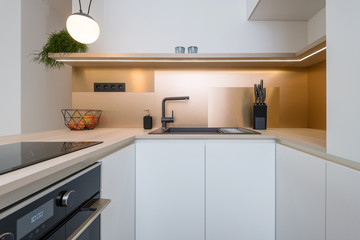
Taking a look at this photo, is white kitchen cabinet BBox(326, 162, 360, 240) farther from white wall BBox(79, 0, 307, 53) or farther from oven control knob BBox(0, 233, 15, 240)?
white wall BBox(79, 0, 307, 53)

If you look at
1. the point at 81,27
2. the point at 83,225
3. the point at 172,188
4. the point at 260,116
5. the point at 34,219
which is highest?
the point at 81,27

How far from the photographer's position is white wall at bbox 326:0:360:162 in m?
0.64

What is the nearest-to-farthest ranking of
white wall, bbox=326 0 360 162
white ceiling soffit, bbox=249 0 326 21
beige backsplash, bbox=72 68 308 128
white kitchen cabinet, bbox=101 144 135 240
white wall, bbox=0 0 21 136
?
white wall, bbox=326 0 360 162 < white kitchen cabinet, bbox=101 144 135 240 < white ceiling soffit, bbox=249 0 326 21 < beige backsplash, bbox=72 68 308 128 < white wall, bbox=0 0 21 136

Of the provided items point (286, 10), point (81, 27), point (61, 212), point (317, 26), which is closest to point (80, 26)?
point (81, 27)

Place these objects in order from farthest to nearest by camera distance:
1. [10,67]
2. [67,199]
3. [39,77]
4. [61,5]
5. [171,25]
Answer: [61,5], [39,77], [10,67], [171,25], [67,199]

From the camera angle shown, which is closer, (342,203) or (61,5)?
(342,203)

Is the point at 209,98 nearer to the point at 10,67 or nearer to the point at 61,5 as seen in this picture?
the point at 10,67

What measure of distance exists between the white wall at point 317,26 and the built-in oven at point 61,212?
1941mm

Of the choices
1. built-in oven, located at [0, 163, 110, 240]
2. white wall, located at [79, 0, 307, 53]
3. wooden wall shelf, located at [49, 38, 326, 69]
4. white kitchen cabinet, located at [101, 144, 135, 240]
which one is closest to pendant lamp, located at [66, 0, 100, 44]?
wooden wall shelf, located at [49, 38, 326, 69]

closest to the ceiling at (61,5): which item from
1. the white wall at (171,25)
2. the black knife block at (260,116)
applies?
the white wall at (171,25)

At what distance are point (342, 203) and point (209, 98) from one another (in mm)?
1286

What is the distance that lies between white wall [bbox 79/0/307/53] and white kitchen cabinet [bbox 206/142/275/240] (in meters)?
1.04

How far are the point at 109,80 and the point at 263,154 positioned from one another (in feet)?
4.86

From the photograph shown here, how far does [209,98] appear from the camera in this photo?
1.84 meters
